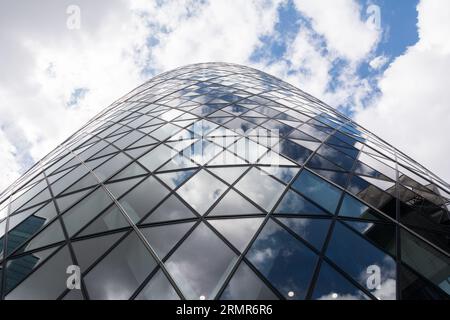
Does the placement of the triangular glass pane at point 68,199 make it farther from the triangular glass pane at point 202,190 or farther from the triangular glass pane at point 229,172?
the triangular glass pane at point 229,172

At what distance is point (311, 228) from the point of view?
7965 millimetres

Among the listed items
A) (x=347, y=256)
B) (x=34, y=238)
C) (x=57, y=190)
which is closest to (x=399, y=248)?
(x=347, y=256)

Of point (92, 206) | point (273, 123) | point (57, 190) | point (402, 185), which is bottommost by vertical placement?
point (402, 185)

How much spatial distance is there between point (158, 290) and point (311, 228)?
13.7ft

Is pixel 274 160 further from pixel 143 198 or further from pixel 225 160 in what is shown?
pixel 143 198

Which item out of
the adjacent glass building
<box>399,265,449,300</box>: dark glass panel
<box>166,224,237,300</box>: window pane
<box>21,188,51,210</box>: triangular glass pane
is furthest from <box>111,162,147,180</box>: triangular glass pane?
<box>399,265,449,300</box>: dark glass panel

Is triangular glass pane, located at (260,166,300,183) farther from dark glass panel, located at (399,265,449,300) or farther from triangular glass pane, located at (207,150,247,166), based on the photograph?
dark glass panel, located at (399,265,449,300)

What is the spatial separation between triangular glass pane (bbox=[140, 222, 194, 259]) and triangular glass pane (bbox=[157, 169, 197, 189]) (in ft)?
6.33

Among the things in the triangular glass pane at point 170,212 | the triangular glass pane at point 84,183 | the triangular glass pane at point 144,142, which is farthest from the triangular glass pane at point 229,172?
the triangular glass pane at point 84,183

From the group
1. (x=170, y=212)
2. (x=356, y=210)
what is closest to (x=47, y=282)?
(x=170, y=212)

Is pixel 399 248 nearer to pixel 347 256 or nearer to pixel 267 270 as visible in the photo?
pixel 347 256

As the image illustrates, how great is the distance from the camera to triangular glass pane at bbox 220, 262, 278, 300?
626 cm

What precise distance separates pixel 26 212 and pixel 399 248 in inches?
494

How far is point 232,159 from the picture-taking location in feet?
36.4
